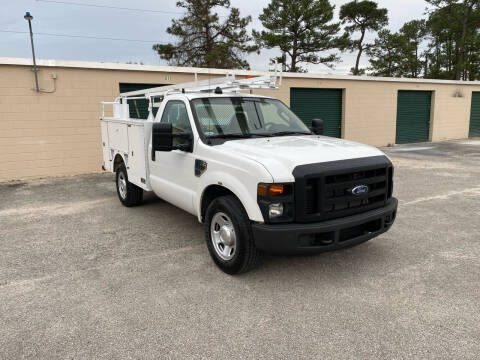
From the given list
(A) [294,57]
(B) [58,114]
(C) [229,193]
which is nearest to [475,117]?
(A) [294,57]

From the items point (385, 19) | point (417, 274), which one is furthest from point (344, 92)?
point (385, 19)

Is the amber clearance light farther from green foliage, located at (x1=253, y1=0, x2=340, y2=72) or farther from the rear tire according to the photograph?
green foliage, located at (x1=253, y1=0, x2=340, y2=72)

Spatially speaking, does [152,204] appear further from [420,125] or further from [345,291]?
[420,125]

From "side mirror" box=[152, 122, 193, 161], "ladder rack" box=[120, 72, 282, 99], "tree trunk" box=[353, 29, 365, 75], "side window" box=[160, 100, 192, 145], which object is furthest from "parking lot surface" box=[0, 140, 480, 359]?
"tree trunk" box=[353, 29, 365, 75]

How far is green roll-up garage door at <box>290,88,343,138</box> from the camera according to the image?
48.2ft

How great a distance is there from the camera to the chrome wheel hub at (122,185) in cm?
687

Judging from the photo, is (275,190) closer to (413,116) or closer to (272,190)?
(272,190)

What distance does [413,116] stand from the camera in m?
18.4

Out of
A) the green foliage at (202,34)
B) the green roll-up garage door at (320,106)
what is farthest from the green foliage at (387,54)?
the green roll-up garage door at (320,106)

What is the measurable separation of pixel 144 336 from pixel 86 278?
1386 mm

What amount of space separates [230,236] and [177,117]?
1990 millimetres

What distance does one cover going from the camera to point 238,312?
3.32 metres

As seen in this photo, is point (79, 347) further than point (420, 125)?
No

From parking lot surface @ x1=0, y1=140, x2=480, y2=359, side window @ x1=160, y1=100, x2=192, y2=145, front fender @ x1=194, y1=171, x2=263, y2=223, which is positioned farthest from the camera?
side window @ x1=160, y1=100, x2=192, y2=145
